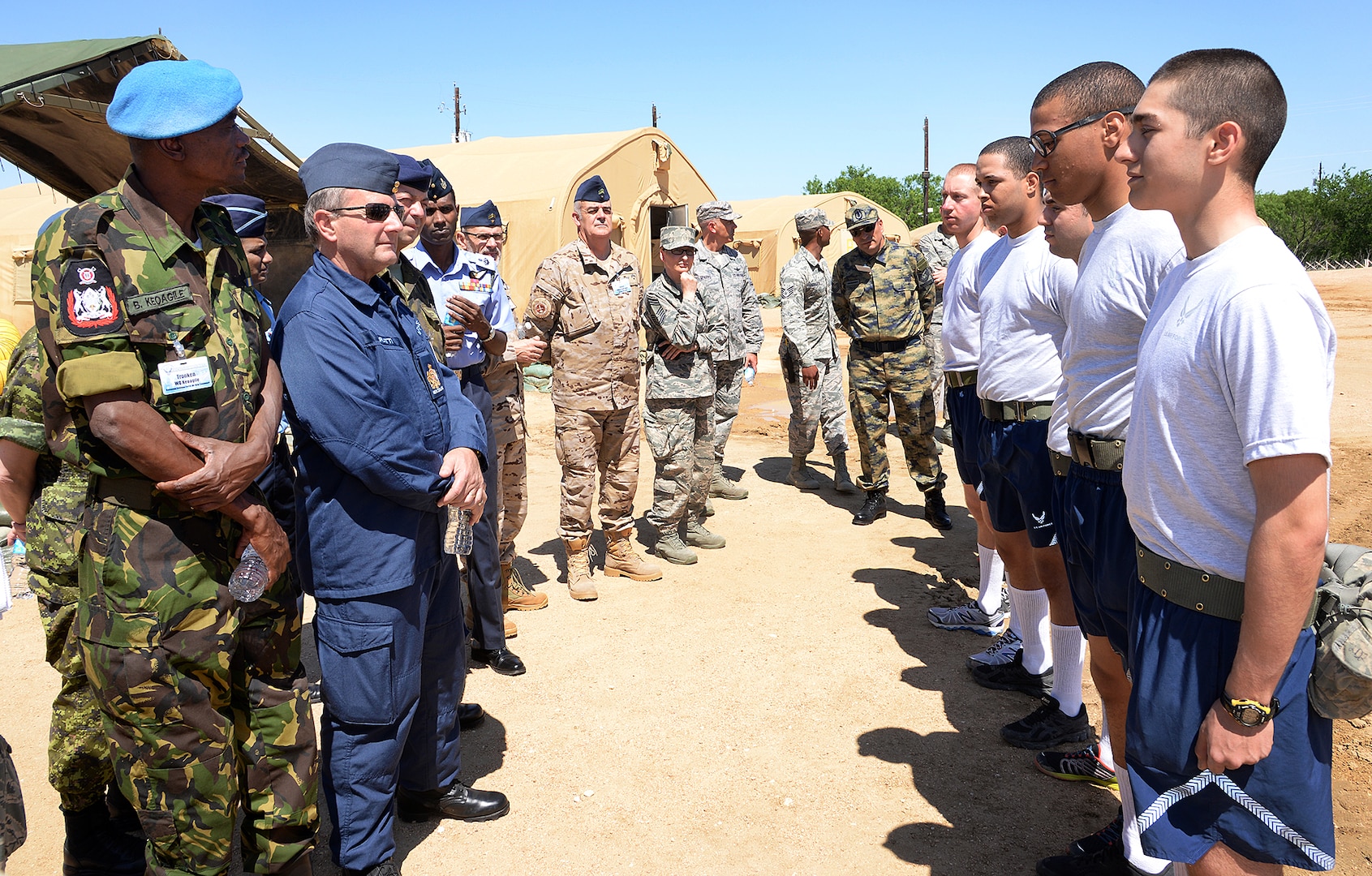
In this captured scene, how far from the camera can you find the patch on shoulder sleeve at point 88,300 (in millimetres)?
2037

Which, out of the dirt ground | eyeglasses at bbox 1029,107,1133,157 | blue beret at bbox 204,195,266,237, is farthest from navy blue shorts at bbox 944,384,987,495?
blue beret at bbox 204,195,266,237

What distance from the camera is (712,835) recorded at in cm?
309

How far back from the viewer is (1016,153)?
3.82m

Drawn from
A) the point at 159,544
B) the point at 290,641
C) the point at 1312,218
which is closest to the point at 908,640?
the point at 290,641

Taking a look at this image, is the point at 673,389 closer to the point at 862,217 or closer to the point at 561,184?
the point at 862,217

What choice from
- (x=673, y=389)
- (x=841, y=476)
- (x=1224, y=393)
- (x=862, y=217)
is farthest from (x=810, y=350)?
(x=1224, y=393)

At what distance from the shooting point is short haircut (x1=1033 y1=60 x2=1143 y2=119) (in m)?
2.68

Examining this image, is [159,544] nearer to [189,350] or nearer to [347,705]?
[189,350]

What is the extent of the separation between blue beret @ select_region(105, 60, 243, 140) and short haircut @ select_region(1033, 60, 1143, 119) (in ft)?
8.15

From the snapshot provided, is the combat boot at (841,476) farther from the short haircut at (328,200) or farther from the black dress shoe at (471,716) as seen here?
the short haircut at (328,200)

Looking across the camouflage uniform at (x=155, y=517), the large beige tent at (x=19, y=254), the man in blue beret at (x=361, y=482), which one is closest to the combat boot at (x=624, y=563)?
the man in blue beret at (x=361, y=482)

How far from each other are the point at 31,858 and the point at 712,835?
243cm

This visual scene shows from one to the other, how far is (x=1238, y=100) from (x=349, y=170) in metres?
2.30

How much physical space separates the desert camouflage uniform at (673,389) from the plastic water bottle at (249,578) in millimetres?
3605
